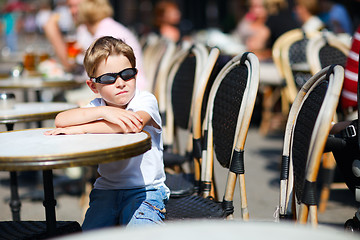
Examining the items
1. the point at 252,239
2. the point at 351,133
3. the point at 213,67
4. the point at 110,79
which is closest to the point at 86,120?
the point at 110,79

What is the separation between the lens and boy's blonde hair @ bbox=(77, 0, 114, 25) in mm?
4211

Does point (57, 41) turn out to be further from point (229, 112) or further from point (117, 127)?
point (117, 127)

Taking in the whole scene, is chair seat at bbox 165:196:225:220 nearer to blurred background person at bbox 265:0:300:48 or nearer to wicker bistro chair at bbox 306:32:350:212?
wicker bistro chair at bbox 306:32:350:212

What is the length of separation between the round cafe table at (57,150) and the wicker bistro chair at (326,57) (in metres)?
2.09

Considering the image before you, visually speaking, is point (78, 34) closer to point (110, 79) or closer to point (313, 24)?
point (313, 24)

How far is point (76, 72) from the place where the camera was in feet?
15.0

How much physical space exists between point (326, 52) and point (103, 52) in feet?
7.34

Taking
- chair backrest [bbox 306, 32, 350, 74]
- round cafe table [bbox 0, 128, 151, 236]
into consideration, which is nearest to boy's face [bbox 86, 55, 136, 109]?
round cafe table [bbox 0, 128, 151, 236]

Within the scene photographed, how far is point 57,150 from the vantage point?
65.1 inches

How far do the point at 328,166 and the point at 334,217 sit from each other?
353mm

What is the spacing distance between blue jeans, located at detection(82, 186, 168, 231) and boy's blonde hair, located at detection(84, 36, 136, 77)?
19.7 inches

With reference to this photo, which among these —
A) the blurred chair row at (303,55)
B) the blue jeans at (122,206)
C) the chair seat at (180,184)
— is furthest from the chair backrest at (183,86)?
the blurred chair row at (303,55)

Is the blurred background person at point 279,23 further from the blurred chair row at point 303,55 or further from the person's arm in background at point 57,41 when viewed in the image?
the person's arm in background at point 57,41

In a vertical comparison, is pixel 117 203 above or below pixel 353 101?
below
